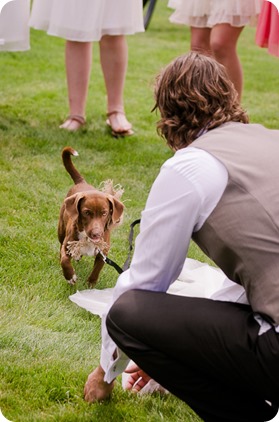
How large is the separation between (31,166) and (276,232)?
10.6 feet

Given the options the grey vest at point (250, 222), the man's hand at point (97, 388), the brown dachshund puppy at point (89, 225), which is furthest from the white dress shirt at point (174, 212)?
the brown dachshund puppy at point (89, 225)

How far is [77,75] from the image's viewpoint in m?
6.16

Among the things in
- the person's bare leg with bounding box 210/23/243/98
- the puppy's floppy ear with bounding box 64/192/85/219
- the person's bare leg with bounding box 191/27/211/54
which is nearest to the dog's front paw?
the puppy's floppy ear with bounding box 64/192/85/219

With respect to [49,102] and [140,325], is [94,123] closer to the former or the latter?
[49,102]

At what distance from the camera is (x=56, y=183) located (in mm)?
5262

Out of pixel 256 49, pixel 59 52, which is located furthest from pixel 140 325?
pixel 256 49

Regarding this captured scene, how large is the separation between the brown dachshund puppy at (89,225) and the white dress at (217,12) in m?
2.23

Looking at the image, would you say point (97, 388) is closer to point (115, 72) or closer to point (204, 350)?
point (204, 350)

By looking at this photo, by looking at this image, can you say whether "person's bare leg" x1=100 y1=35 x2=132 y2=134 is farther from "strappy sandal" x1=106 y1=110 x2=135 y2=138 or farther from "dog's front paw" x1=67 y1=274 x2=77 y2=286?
"dog's front paw" x1=67 y1=274 x2=77 y2=286

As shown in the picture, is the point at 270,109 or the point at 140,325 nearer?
the point at 140,325

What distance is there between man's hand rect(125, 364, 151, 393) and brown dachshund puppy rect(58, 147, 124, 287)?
1.01 metres

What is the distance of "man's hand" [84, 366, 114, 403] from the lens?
115 inches

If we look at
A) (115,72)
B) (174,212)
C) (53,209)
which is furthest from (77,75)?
(174,212)

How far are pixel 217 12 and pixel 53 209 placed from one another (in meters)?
2.00
